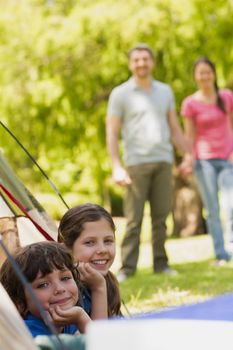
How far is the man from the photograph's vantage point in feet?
19.1

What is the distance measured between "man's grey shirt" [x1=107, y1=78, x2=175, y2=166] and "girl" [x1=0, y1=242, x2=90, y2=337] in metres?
3.10

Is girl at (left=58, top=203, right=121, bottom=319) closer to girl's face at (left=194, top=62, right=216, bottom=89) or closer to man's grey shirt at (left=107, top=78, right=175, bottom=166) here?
man's grey shirt at (left=107, top=78, right=175, bottom=166)

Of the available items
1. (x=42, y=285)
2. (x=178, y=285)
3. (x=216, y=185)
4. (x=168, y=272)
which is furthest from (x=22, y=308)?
(x=216, y=185)

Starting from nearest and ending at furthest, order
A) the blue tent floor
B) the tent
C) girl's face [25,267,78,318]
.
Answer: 1. the blue tent floor
2. girl's face [25,267,78,318]
3. the tent

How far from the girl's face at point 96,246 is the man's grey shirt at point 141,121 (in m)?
2.61

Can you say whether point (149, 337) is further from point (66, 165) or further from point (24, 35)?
point (66, 165)

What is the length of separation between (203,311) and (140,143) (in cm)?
317

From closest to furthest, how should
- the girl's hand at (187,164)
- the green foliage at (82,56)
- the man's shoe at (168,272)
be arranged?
the man's shoe at (168,272), the girl's hand at (187,164), the green foliage at (82,56)

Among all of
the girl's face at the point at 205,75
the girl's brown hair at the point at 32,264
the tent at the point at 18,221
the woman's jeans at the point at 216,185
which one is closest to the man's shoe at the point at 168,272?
the woman's jeans at the point at 216,185

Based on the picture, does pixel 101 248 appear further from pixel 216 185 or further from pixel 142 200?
pixel 216 185

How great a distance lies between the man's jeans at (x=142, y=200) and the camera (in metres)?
5.83

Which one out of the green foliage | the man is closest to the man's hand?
the man

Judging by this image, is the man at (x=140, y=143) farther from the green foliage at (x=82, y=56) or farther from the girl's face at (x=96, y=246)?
the green foliage at (x=82, y=56)

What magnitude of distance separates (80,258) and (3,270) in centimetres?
45
